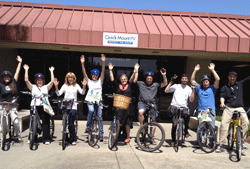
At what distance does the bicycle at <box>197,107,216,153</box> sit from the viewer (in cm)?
507

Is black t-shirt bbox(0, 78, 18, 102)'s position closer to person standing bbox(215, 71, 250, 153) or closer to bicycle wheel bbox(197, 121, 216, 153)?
bicycle wheel bbox(197, 121, 216, 153)

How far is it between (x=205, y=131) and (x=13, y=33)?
23.1ft

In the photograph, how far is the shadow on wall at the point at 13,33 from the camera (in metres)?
6.93

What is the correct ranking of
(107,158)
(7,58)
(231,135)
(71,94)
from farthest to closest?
(7,58) → (71,94) → (231,135) → (107,158)

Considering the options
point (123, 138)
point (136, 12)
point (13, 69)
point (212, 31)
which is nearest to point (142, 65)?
point (136, 12)

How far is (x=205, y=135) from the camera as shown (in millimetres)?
5172

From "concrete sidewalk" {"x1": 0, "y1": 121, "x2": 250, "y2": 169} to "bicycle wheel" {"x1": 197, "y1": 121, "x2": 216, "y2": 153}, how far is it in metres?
0.21

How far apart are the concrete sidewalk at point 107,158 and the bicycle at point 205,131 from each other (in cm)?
24

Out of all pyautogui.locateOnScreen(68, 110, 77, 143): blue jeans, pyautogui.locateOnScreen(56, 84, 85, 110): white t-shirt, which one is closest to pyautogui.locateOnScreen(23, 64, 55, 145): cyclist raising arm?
pyautogui.locateOnScreen(56, 84, 85, 110): white t-shirt

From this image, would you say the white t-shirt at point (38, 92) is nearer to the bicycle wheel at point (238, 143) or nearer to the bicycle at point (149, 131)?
the bicycle at point (149, 131)

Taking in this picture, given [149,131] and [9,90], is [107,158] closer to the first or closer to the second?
[149,131]

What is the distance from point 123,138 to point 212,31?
5529 millimetres

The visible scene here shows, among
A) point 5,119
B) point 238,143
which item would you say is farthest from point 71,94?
point 238,143

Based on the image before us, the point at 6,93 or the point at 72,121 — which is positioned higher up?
the point at 6,93
